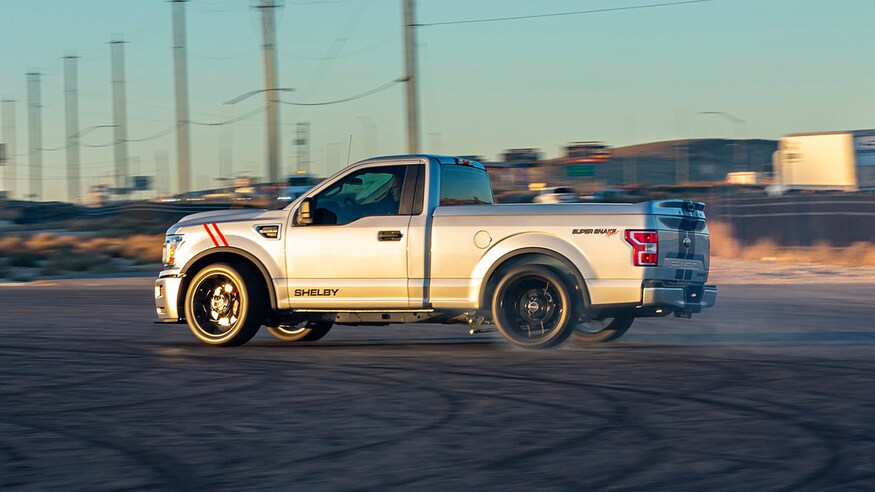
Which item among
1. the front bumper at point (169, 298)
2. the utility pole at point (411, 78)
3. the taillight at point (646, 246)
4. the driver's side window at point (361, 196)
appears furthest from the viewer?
the utility pole at point (411, 78)

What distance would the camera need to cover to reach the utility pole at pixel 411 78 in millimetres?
34219

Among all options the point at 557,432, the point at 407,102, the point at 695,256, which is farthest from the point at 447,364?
the point at 407,102

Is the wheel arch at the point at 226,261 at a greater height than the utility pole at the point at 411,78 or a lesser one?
lesser

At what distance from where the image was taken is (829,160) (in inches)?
2338

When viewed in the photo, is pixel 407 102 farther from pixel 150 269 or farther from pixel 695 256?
pixel 695 256

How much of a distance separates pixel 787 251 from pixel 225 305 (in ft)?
89.1

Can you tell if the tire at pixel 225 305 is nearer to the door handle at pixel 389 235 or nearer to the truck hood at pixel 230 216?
the truck hood at pixel 230 216

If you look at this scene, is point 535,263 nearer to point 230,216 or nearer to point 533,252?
point 533,252

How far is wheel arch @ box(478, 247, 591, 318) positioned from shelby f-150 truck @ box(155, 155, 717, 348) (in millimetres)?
14

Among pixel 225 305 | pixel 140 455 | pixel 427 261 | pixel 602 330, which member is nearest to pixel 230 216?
pixel 225 305

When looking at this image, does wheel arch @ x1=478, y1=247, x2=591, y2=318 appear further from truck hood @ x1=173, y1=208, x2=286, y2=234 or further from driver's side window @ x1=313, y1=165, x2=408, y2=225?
truck hood @ x1=173, y1=208, x2=286, y2=234

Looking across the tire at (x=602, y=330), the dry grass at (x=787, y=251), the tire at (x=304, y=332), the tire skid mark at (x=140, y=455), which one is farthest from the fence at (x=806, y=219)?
the tire skid mark at (x=140, y=455)

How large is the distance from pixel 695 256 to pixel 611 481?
6566 mm

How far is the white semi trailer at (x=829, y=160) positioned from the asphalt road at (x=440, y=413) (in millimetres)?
45699
